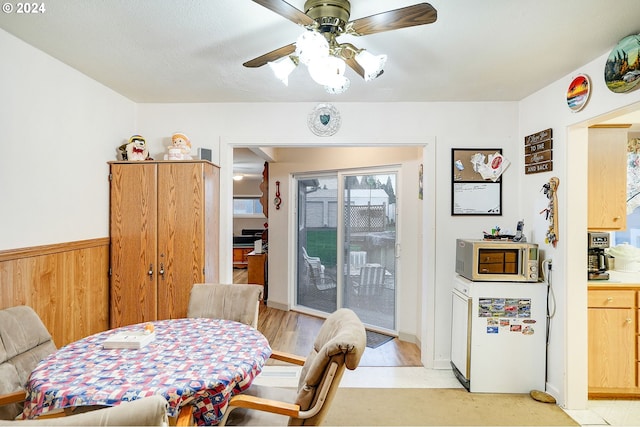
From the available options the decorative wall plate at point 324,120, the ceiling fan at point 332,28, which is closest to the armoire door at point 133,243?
the decorative wall plate at point 324,120

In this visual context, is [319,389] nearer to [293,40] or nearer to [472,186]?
[293,40]

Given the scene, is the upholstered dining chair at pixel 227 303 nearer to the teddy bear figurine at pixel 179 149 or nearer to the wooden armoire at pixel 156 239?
the wooden armoire at pixel 156 239

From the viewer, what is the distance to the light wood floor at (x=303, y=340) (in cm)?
335

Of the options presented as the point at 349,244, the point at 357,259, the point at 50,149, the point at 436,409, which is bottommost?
the point at 436,409

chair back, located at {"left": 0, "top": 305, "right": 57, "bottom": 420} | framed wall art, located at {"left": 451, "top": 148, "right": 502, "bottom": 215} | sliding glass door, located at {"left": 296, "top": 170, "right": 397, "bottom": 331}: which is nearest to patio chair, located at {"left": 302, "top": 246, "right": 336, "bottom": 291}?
sliding glass door, located at {"left": 296, "top": 170, "right": 397, "bottom": 331}

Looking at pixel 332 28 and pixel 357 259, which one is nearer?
pixel 332 28

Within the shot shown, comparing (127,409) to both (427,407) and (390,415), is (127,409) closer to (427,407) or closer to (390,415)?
(390,415)

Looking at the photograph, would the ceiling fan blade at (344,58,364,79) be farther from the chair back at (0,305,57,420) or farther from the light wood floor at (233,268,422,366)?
the light wood floor at (233,268,422,366)

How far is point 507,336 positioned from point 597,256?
97 cm

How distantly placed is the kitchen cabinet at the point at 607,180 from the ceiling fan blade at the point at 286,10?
8.49 feet

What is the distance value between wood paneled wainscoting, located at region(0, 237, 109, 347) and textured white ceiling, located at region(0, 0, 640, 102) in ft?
4.19

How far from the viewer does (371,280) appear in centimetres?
437

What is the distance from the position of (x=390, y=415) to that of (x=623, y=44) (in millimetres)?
2745

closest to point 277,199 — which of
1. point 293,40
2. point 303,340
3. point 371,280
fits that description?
point 371,280
